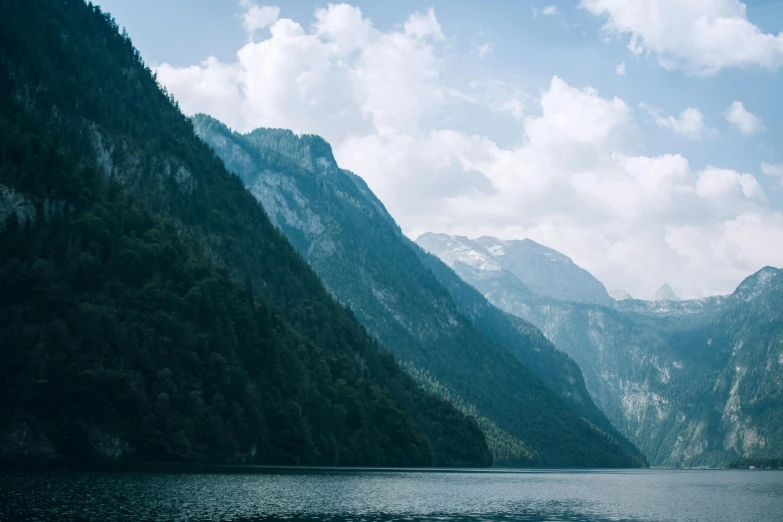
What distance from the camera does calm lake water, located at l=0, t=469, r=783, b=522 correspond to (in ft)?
246

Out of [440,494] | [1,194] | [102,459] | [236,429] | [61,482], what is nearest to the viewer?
[61,482]

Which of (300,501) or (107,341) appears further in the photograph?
(107,341)

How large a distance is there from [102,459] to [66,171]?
250 feet

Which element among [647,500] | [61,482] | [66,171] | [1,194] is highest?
[66,171]

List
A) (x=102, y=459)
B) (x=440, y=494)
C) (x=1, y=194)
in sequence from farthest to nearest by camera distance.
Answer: (x=1, y=194)
(x=102, y=459)
(x=440, y=494)

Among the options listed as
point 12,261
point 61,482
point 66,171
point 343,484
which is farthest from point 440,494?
point 66,171

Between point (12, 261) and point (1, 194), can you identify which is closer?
point (12, 261)

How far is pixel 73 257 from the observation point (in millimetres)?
157875

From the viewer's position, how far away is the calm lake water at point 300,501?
246 feet

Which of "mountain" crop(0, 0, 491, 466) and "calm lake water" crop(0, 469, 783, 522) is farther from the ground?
"mountain" crop(0, 0, 491, 466)

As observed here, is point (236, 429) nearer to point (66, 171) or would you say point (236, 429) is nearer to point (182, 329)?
point (182, 329)

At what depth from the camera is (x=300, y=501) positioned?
3804 inches

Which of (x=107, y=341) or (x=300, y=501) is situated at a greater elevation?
(x=107, y=341)

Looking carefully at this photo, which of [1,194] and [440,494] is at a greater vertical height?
[1,194]
